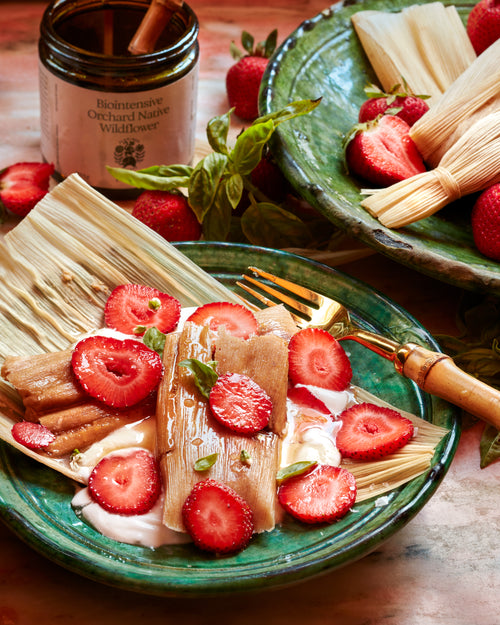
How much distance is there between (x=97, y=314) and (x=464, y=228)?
683 mm

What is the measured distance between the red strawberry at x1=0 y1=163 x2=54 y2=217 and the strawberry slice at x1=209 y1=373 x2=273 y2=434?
715mm

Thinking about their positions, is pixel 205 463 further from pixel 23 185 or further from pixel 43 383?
pixel 23 185

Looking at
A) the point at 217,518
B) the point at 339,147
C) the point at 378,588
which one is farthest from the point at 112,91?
the point at 378,588

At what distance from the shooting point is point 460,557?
42.1 inches

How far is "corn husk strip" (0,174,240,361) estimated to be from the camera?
124cm

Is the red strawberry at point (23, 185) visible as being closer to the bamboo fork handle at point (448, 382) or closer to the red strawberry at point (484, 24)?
the bamboo fork handle at point (448, 382)

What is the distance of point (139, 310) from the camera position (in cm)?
123

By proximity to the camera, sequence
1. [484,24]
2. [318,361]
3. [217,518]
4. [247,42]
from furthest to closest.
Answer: [247,42] < [484,24] < [318,361] < [217,518]

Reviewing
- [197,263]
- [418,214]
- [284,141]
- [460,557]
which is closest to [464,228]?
[418,214]

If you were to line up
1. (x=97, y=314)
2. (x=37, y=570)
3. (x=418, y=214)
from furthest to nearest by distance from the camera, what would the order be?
(x=418, y=214), (x=97, y=314), (x=37, y=570)

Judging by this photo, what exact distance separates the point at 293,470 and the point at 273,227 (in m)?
0.60

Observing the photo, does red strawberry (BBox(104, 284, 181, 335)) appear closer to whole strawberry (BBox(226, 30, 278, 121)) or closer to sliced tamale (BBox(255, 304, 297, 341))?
sliced tamale (BBox(255, 304, 297, 341))

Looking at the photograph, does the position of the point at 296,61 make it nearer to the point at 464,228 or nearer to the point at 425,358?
the point at 464,228

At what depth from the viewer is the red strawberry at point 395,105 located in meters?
1.58
